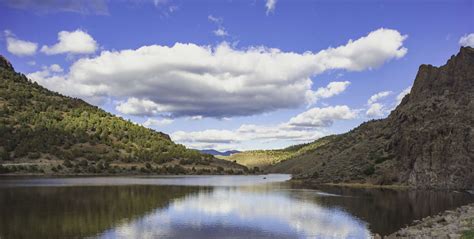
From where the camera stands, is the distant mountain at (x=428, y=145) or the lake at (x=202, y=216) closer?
the lake at (x=202, y=216)

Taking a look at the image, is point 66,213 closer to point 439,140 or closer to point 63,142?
point 439,140

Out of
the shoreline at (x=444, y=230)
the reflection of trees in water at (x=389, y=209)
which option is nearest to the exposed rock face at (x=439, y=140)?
the reflection of trees in water at (x=389, y=209)

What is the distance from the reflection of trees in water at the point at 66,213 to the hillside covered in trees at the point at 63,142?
87716 mm

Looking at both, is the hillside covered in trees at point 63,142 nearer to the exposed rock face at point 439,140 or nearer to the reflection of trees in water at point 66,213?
the reflection of trees in water at point 66,213

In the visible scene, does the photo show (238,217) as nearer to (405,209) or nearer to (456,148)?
(405,209)

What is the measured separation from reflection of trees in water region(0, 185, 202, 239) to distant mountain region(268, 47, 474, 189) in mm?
58210

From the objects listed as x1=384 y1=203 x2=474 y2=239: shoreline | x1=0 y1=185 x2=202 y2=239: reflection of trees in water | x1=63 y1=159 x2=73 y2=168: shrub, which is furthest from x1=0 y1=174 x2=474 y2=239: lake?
x1=63 y1=159 x2=73 y2=168: shrub

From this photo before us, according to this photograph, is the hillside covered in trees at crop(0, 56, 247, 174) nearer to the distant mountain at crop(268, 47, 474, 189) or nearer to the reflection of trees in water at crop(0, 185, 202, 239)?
the distant mountain at crop(268, 47, 474, 189)

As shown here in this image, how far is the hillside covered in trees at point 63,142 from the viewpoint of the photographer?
152 metres

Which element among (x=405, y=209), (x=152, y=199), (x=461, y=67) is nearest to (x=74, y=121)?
(x=152, y=199)

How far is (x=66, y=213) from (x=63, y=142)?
121150mm

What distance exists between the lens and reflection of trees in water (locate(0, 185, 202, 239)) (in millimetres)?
38906

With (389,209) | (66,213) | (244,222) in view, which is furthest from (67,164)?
(244,222)

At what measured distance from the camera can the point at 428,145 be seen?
329 ft
